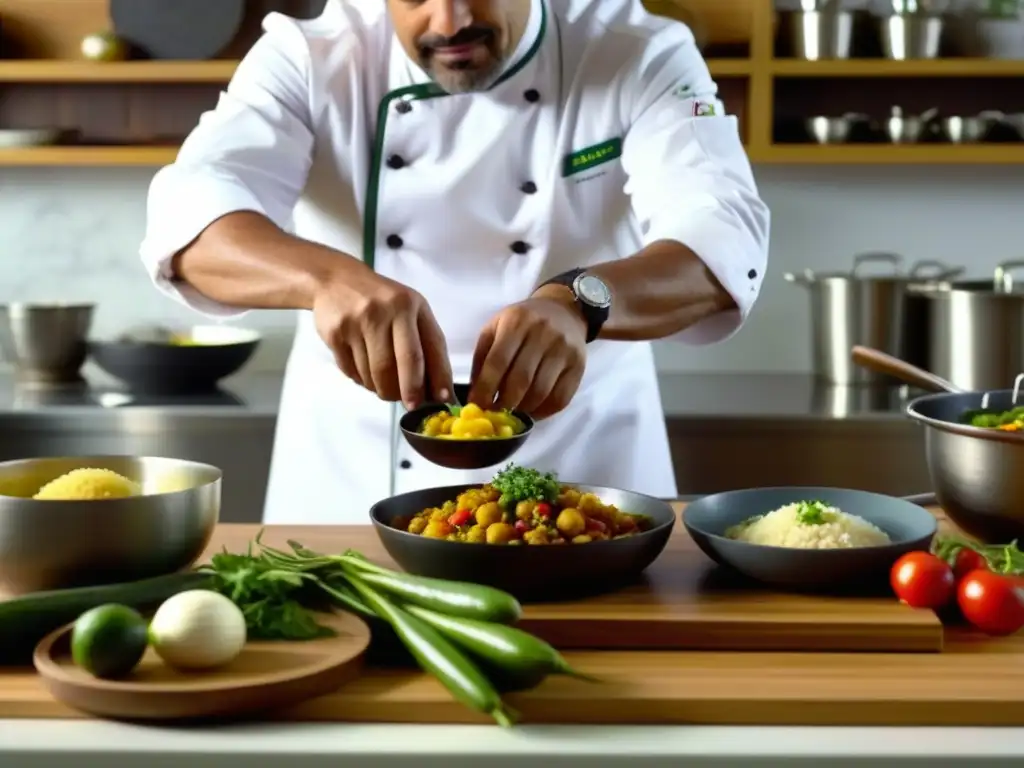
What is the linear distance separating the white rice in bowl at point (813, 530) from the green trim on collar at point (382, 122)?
3.14 ft

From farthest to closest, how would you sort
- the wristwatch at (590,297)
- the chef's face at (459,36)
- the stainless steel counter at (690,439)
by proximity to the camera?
the stainless steel counter at (690,439)
the chef's face at (459,36)
the wristwatch at (590,297)

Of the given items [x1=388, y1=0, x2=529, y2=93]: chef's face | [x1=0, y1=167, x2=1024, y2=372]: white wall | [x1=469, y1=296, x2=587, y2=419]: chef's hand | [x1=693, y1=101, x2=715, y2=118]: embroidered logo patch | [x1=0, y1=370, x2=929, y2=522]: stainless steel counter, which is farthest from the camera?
[x1=0, y1=167, x2=1024, y2=372]: white wall

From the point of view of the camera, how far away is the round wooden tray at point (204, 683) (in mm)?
1038

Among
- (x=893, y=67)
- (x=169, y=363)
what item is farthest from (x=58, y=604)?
(x=893, y=67)

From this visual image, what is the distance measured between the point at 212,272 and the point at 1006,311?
5.74 feet

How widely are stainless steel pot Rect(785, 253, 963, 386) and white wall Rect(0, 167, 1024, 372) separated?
0.22 metres

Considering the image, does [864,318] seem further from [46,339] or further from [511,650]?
[511,650]

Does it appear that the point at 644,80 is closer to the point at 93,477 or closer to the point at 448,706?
the point at 93,477

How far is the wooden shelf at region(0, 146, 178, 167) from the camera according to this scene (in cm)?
308

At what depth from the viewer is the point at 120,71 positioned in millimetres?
3078

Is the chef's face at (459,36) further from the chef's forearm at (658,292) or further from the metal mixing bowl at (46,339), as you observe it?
the metal mixing bowl at (46,339)

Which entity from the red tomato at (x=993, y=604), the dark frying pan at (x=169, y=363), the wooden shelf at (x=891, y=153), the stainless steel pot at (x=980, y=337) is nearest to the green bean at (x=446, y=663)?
the red tomato at (x=993, y=604)

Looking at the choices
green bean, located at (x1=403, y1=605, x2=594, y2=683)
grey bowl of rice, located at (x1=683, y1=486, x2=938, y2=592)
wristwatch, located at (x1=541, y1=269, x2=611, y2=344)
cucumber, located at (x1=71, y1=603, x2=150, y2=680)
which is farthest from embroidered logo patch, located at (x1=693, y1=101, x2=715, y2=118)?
cucumber, located at (x1=71, y1=603, x2=150, y2=680)

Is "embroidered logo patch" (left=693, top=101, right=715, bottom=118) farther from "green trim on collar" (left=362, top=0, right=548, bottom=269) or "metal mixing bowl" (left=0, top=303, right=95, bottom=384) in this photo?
"metal mixing bowl" (left=0, top=303, right=95, bottom=384)
